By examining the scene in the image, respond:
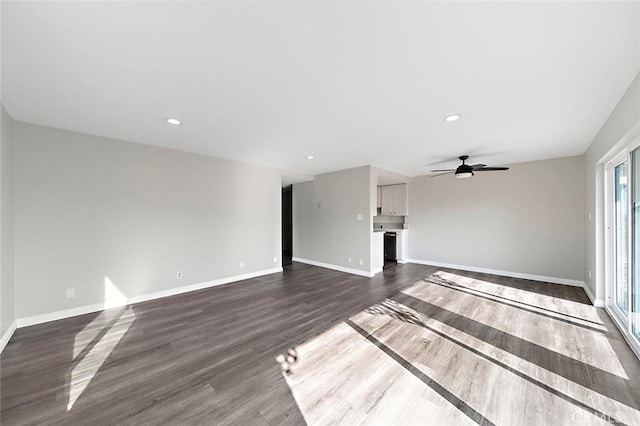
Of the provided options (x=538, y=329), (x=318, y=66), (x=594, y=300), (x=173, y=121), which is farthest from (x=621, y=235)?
(x=173, y=121)

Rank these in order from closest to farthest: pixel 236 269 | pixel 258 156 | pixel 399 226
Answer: pixel 258 156
pixel 236 269
pixel 399 226

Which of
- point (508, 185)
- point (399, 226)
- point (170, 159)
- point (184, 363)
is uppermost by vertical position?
point (170, 159)

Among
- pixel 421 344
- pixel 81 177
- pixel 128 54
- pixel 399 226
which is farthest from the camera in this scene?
pixel 399 226

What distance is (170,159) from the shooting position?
4012mm

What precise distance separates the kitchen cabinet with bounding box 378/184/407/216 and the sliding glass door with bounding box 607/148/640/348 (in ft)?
12.8

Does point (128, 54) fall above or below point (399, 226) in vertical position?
above

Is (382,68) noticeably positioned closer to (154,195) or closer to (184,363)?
(184,363)

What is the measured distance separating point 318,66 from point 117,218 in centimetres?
374

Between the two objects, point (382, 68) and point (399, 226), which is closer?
point (382, 68)

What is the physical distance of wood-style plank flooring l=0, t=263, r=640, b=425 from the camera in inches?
62.5

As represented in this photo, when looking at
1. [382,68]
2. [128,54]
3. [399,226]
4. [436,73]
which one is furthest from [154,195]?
[399,226]

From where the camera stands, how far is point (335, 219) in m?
5.90

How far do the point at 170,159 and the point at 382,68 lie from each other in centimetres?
381

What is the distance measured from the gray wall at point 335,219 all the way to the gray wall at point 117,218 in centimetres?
193
